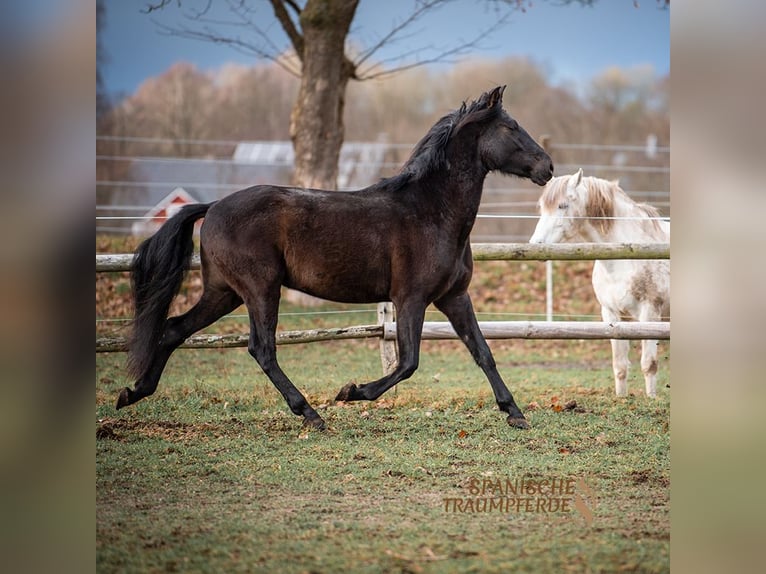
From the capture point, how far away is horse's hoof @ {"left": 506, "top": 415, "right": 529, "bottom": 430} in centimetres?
485

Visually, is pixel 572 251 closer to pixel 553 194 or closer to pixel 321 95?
pixel 553 194

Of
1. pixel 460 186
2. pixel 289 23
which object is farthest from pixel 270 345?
pixel 289 23

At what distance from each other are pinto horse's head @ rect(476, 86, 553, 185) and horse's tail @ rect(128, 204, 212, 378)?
183 centimetres

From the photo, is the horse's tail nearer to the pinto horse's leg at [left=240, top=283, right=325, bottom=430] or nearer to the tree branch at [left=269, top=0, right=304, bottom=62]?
the pinto horse's leg at [left=240, top=283, right=325, bottom=430]

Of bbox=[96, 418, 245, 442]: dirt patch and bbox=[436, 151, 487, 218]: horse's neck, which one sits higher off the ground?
bbox=[436, 151, 487, 218]: horse's neck

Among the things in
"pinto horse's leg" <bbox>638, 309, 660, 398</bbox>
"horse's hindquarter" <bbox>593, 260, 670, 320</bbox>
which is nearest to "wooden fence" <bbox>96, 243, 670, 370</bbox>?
"pinto horse's leg" <bbox>638, 309, 660, 398</bbox>

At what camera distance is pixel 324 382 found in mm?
6598

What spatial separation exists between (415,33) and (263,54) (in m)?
2.14

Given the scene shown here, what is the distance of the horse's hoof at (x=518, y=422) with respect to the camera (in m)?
4.85

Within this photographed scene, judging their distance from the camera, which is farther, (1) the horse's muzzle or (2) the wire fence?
(2) the wire fence

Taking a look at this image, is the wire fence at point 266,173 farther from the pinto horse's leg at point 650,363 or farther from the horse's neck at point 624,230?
the pinto horse's leg at point 650,363

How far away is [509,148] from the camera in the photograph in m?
4.91

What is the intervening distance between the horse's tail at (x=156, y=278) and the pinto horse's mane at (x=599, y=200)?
9.53ft
